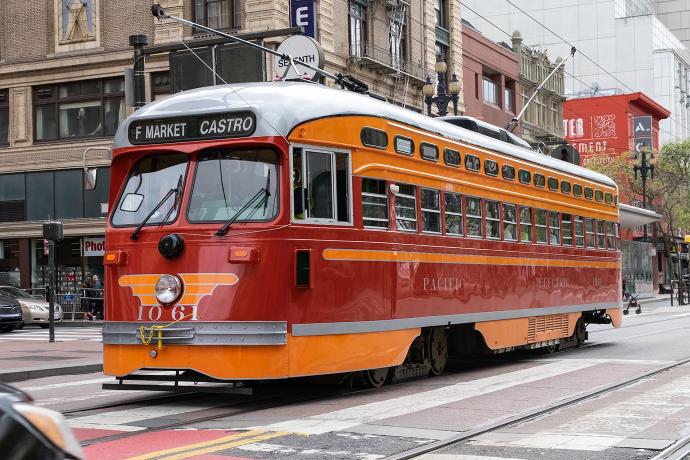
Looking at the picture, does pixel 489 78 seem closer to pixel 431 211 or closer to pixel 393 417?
pixel 431 211

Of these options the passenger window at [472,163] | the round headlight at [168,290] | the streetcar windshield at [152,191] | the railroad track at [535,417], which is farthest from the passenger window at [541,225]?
the round headlight at [168,290]

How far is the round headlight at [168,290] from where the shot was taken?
11.2m

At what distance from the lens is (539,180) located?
17891mm

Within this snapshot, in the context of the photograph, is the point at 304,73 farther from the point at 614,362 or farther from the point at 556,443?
the point at 556,443

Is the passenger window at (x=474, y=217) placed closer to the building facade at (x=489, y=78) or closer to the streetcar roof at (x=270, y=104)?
the streetcar roof at (x=270, y=104)

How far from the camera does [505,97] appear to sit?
57281mm

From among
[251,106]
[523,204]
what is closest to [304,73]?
[523,204]

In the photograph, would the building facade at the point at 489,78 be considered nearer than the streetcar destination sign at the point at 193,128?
No

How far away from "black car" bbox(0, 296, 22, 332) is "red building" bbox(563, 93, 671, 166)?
53253 millimetres

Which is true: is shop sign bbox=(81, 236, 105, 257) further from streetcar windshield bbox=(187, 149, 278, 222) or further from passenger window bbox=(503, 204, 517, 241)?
streetcar windshield bbox=(187, 149, 278, 222)

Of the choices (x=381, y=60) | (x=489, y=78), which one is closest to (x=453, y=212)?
(x=381, y=60)

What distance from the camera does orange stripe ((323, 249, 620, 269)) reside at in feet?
39.4

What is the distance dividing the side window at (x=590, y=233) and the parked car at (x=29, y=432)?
16.9 meters

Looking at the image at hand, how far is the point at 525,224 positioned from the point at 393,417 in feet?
24.5
